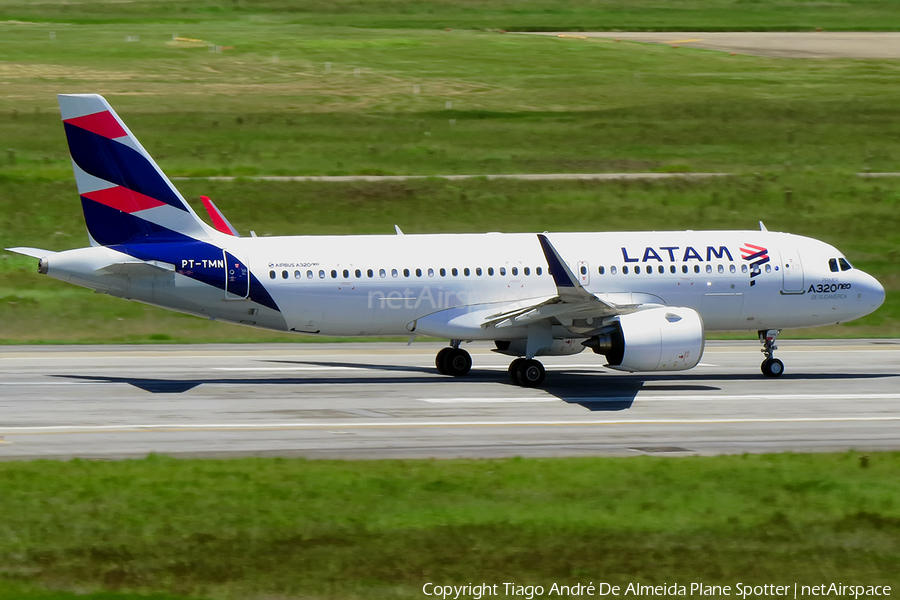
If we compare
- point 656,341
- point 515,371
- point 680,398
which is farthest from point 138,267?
point 680,398

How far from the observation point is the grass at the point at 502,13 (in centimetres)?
10906

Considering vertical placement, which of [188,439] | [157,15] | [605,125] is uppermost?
[157,15]

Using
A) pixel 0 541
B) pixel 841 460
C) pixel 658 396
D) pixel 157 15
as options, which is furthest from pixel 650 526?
pixel 157 15

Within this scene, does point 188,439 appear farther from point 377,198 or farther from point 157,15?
point 157,15

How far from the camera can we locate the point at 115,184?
3200 cm

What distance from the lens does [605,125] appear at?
71.0 m

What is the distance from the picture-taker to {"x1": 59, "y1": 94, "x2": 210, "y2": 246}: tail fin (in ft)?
104

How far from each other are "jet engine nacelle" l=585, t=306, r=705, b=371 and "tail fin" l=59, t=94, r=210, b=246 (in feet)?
38.7

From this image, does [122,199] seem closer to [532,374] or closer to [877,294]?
[532,374]

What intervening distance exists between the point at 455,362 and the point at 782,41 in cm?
7408

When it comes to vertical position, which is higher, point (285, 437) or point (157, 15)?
point (157, 15)

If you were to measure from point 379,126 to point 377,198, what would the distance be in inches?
595

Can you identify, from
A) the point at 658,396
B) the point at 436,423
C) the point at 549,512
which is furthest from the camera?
the point at 658,396

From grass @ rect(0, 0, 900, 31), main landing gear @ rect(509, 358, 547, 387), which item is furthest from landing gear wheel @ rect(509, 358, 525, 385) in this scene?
grass @ rect(0, 0, 900, 31)
